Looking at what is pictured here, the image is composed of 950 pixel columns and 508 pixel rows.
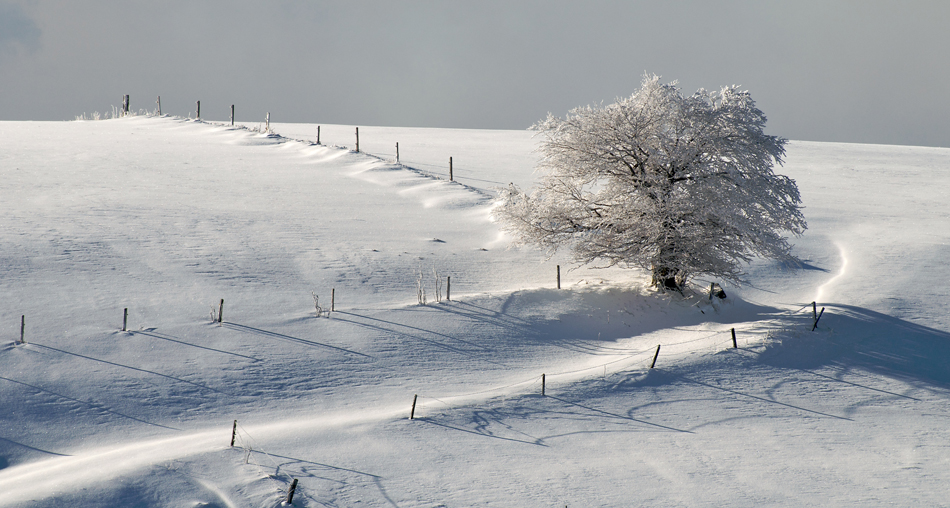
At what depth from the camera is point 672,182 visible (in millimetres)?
15578

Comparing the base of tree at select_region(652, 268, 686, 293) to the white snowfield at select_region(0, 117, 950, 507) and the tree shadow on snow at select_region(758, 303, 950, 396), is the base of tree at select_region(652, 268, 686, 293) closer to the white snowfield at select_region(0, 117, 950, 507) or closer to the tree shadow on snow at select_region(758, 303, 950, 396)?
the white snowfield at select_region(0, 117, 950, 507)

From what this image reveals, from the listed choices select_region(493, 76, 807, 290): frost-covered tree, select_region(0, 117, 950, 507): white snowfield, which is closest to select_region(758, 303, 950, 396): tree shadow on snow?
select_region(0, 117, 950, 507): white snowfield

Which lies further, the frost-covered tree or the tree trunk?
the tree trunk

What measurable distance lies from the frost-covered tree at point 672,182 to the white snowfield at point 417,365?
112 cm

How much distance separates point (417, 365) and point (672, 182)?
7274 millimetres

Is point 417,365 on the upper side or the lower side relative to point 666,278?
lower

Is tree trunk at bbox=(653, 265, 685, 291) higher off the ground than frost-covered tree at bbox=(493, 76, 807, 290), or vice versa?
frost-covered tree at bbox=(493, 76, 807, 290)

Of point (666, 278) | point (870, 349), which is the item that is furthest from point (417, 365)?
point (870, 349)

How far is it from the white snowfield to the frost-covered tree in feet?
3.67

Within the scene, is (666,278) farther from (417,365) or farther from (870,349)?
(417,365)

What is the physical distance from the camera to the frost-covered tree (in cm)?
1512

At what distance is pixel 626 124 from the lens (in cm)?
1543

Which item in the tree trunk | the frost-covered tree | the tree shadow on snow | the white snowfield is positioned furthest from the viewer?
the tree trunk

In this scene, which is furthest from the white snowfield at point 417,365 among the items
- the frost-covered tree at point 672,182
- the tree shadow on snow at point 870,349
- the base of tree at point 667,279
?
the frost-covered tree at point 672,182
